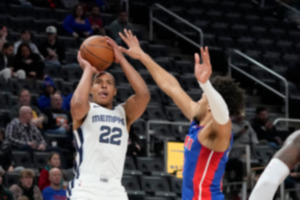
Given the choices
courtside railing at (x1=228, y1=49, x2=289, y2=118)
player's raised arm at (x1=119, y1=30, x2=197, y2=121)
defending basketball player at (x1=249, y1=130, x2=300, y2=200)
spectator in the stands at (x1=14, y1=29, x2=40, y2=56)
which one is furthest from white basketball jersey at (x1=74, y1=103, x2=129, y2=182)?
courtside railing at (x1=228, y1=49, x2=289, y2=118)

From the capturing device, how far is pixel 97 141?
616 centimetres

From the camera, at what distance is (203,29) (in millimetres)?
18188

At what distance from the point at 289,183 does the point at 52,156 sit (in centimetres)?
420

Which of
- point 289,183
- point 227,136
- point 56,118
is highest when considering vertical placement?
point 227,136

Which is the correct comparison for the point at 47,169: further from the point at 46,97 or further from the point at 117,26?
the point at 117,26

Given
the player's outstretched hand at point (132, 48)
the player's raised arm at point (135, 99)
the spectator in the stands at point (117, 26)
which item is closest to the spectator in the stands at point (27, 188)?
the player's outstretched hand at point (132, 48)

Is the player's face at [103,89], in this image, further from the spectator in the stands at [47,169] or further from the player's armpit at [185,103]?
the spectator in the stands at [47,169]

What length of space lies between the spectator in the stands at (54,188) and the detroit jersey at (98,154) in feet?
15.3

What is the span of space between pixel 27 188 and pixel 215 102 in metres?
5.91

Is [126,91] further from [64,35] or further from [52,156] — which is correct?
[52,156]

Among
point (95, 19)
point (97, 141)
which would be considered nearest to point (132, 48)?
point (97, 141)

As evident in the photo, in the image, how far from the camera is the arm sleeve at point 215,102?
211 inches

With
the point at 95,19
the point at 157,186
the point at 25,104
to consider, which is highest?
the point at 95,19

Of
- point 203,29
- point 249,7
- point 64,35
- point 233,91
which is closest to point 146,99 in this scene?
point 233,91
